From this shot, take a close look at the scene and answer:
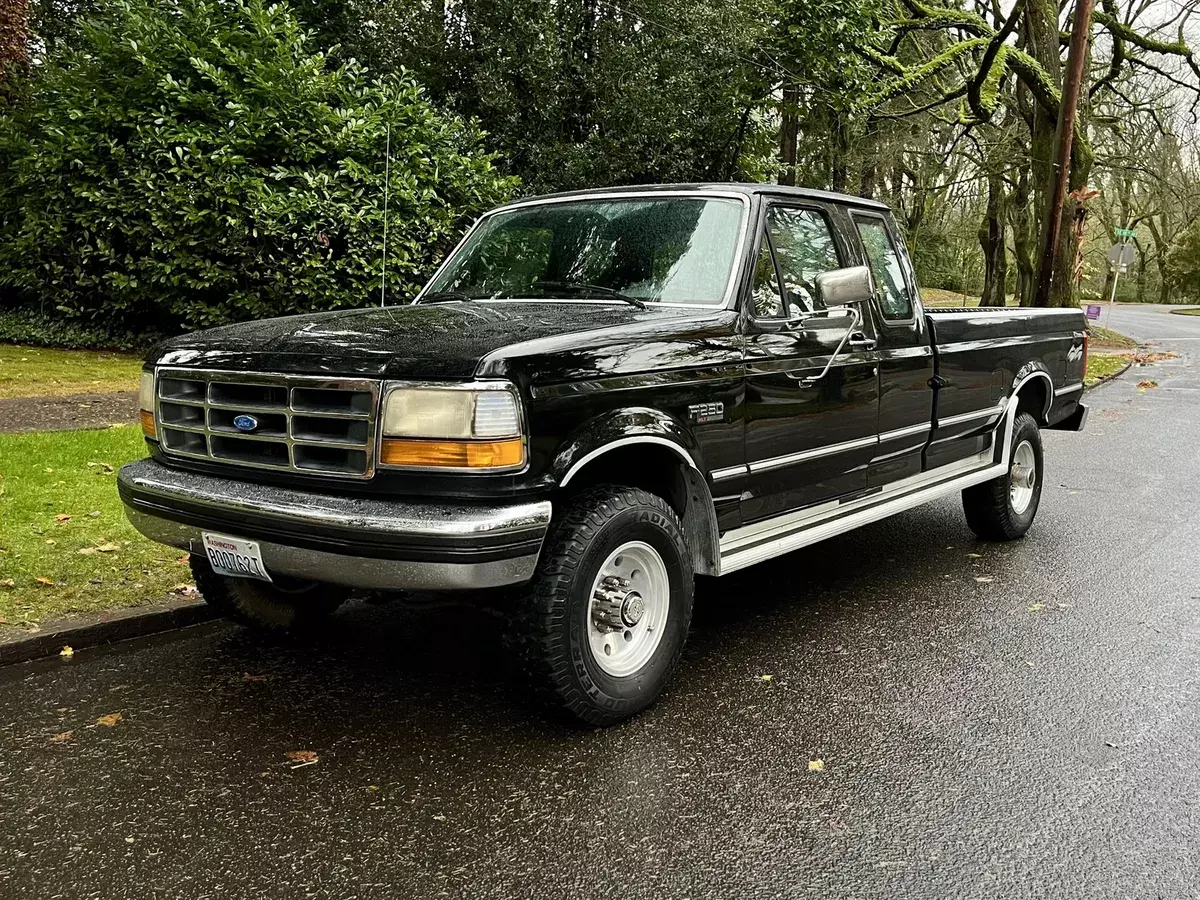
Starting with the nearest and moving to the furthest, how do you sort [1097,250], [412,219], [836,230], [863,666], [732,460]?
[732,460]
[863,666]
[836,230]
[412,219]
[1097,250]

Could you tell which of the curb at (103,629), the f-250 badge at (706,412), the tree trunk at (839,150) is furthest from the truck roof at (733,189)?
the tree trunk at (839,150)

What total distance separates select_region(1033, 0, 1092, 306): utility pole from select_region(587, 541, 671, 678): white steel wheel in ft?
46.5

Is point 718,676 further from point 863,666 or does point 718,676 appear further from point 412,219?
point 412,219

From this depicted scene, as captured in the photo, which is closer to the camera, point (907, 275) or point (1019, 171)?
point (907, 275)

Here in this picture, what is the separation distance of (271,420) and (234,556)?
0.50 meters

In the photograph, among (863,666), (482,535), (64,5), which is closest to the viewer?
(482,535)

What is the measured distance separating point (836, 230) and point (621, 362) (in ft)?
6.77

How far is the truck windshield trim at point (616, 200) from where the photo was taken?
4.27 m

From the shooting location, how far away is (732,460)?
13.5 ft

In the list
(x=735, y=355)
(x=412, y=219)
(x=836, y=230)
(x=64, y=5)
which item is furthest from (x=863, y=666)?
(x=64, y=5)

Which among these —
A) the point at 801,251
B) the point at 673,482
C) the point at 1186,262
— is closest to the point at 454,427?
the point at 673,482

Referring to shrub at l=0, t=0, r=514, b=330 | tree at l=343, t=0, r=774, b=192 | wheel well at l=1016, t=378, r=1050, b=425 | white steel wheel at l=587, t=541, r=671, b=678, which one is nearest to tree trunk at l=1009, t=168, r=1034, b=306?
tree at l=343, t=0, r=774, b=192

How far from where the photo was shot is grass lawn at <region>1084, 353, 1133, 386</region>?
58.0ft

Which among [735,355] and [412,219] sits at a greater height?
[412,219]
